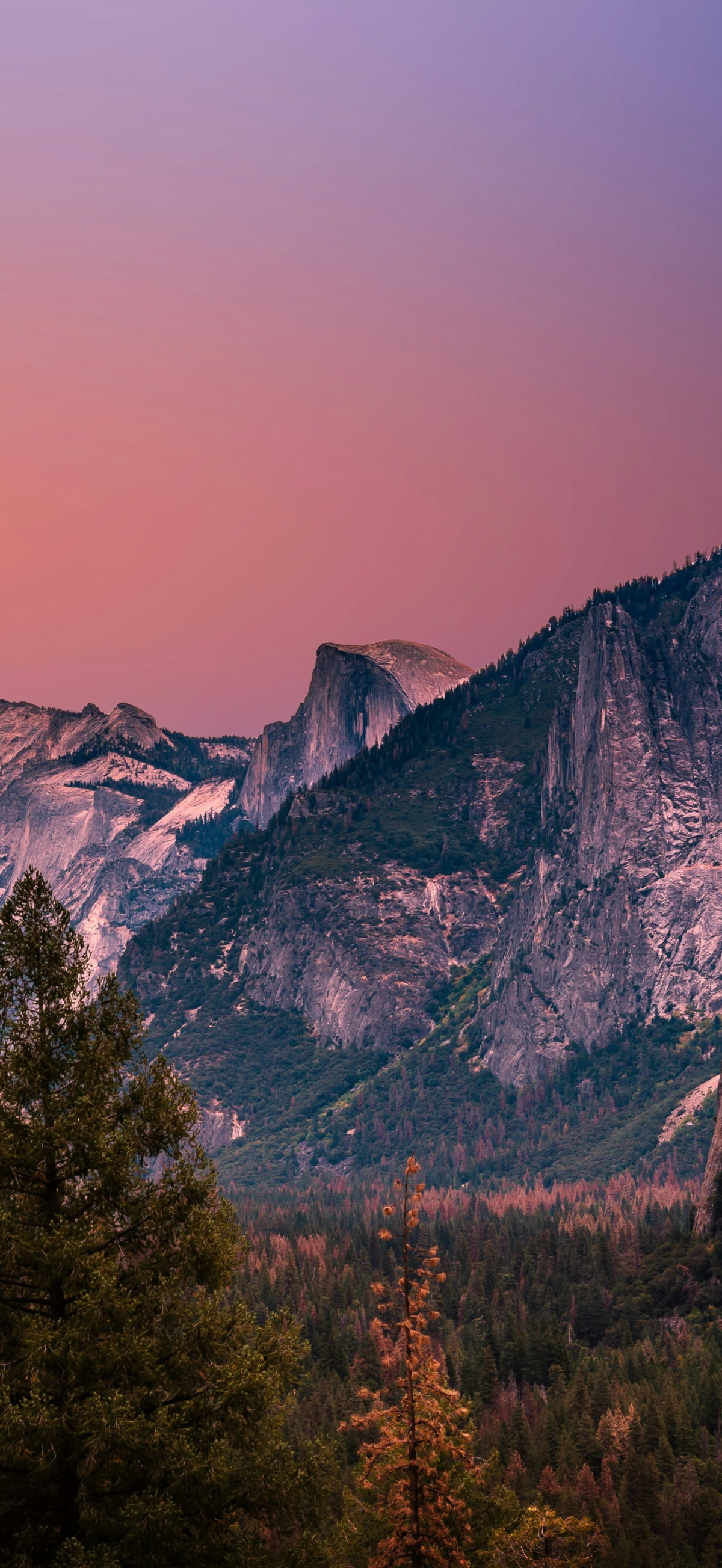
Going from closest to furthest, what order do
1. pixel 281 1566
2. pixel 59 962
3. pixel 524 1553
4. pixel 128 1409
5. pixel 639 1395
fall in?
pixel 128 1409 < pixel 281 1566 < pixel 59 962 < pixel 524 1553 < pixel 639 1395

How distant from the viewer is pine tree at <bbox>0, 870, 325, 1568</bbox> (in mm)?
41625

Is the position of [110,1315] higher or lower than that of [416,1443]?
higher

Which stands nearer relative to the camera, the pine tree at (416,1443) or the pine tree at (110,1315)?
the pine tree at (110,1315)

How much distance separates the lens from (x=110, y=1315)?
43.0 meters

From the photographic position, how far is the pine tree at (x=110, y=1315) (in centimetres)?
4162

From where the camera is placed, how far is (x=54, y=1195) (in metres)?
45.4

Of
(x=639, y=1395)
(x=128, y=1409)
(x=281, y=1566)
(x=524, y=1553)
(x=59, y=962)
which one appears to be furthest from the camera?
(x=639, y=1395)

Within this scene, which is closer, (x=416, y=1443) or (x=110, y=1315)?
(x=110, y=1315)

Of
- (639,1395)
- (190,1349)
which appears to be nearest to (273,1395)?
(190,1349)

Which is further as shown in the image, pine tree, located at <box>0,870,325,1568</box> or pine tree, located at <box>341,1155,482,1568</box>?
pine tree, located at <box>341,1155,482,1568</box>

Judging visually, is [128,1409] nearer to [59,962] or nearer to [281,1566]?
[281,1566]

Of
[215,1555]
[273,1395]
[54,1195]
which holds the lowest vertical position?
[215,1555]

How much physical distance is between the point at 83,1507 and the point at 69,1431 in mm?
2365

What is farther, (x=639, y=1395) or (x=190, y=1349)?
(x=639, y=1395)
